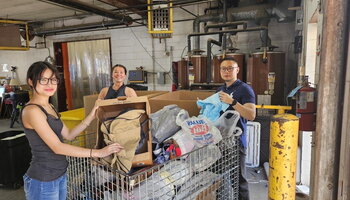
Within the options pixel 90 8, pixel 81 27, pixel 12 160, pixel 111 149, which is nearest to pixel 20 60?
pixel 81 27

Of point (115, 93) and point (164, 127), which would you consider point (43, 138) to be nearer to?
point (164, 127)

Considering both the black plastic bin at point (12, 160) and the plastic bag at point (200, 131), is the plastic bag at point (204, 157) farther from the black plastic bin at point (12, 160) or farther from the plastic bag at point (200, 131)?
the black plastic bin at point (12, 160)

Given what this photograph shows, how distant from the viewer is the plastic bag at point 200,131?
1361 millimetres

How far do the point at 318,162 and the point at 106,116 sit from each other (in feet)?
3.50

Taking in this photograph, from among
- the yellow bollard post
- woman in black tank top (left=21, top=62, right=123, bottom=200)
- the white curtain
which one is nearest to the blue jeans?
woman in black tank top (left=21, top=62, right=123, bottom=200)

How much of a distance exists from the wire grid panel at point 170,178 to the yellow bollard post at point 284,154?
31cm

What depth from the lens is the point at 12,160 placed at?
2.84 metres

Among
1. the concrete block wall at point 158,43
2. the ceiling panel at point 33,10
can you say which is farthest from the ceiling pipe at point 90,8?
the concrete block wall at point 158,43

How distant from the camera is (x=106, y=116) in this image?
1259 millimetres

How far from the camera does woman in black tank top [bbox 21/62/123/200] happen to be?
1237 millimetres

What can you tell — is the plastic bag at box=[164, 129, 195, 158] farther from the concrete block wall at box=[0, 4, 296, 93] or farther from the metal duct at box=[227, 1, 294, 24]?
the concrete block wall at box=[0, 4, 296, 93]

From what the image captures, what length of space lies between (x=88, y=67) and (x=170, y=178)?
7.14 meters

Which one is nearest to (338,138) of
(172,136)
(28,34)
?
(172,136)

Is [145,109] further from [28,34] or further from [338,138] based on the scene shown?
[28,34]
